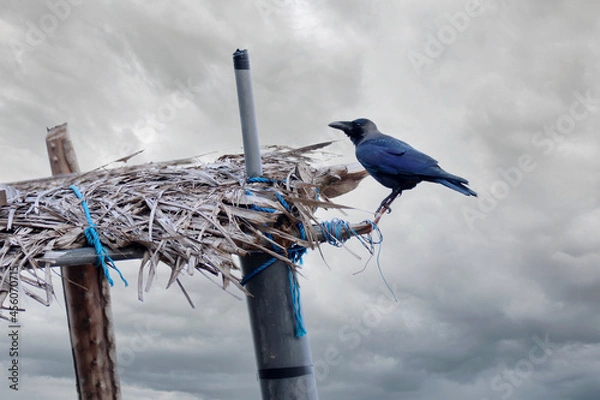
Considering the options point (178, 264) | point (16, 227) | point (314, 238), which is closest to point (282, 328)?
point (314, 238)

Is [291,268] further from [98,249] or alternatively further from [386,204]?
[98,249]

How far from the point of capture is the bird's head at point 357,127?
5543mm

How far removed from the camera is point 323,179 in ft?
17.5

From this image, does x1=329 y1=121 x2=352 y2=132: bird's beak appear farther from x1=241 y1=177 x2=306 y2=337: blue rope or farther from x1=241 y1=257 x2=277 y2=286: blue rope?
x1=241 y1=257 x2=277 y2=286: blue rope

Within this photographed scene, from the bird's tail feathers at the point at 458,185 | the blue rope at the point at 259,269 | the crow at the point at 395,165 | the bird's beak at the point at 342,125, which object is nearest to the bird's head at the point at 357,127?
the bird's beak at the point at 342,125

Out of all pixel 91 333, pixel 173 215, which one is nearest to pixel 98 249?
pixel 173 215

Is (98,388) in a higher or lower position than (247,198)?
lower

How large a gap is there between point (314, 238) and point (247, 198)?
0.51 meters

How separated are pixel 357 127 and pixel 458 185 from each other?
3.69ft

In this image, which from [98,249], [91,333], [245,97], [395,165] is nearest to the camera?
[98,249]

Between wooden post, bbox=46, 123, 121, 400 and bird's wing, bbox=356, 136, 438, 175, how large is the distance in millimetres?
2267

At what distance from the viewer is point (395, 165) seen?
16.6ft

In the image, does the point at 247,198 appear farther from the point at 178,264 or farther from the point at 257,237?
the point at 178,264

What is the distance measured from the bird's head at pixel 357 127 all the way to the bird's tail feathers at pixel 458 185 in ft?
3.05
